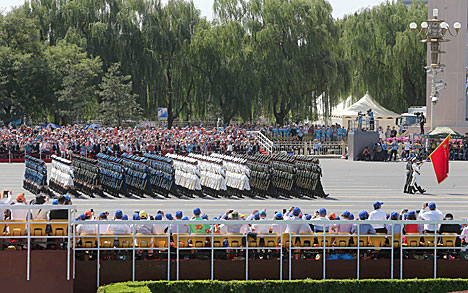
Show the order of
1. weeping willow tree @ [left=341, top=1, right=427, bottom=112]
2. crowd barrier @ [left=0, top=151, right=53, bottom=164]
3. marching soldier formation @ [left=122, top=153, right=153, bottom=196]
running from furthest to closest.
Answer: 1. weeping willow tree @ [left=341, top=1, right=427, bottom=112]
2. crowd barrier @ [left=0, top=151, right=53, bottom=164]
3. marching soldier formation @ [left=122, top=153, right=153, bottom=196]

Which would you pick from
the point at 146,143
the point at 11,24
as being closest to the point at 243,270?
the point at 146,143

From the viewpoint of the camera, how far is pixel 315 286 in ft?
39.0

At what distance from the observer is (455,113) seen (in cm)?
5109

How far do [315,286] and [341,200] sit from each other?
13.2 m

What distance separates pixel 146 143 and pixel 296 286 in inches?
1342

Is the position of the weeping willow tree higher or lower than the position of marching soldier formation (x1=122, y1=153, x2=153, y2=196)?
higher

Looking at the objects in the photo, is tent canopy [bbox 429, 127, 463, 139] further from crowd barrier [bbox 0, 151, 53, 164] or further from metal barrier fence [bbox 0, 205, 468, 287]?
metal barrier fence [bbox 0, 205, 468, 287]

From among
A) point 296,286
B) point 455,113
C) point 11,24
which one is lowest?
point 296,286

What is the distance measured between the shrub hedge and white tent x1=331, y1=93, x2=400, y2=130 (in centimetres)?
4713

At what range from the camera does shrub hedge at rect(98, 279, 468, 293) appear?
11.8 m

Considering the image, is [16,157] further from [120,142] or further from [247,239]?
[247,239]

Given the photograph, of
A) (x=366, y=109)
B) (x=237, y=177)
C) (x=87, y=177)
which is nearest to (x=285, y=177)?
(x=237, y=177)

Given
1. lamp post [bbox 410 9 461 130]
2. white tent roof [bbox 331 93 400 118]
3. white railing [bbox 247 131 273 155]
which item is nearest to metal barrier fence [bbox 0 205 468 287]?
lamp post [bbox 410 9 461 130]

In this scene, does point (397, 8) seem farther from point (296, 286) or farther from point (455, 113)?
point (296, 286)
